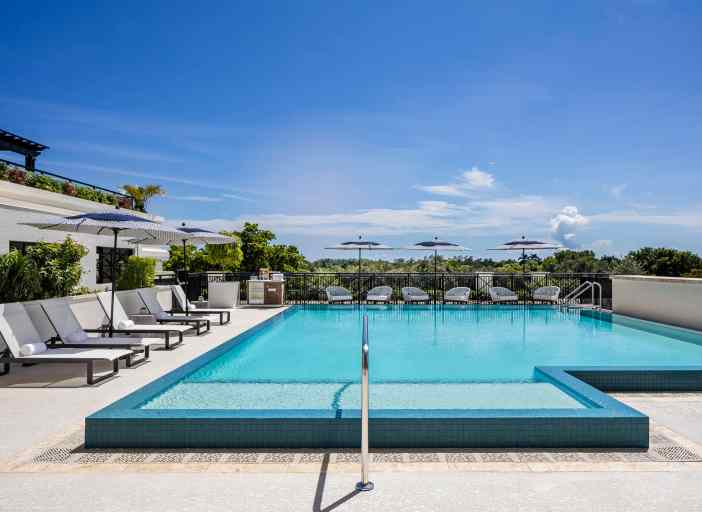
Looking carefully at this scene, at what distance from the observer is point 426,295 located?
16.4 m

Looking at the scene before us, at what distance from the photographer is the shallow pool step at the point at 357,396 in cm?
528

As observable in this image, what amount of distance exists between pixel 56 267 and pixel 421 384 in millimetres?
7532

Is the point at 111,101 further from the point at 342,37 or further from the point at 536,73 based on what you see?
the point at 536,73

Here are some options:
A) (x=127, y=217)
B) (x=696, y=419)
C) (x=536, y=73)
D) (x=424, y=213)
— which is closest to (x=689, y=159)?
(x=536, y=73)

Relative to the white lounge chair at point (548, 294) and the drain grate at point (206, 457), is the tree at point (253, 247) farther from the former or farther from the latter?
the drain grate at point (206, 457)

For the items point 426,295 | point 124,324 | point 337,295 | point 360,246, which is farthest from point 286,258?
point 124,324

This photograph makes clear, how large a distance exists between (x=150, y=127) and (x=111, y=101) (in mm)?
3413

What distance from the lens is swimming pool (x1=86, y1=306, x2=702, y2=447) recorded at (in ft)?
13.3

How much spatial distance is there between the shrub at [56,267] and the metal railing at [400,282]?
6639 mm

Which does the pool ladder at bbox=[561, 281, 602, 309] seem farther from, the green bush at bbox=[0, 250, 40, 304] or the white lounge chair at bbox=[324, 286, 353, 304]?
the green bush at bbox=[0, 250, 40, 304]

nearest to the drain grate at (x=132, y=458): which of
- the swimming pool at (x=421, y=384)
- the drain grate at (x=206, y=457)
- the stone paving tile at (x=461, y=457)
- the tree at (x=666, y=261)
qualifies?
the swimming pool at (x=421, y=384)

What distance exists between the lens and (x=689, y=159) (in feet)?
79.5

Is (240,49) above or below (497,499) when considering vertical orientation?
above

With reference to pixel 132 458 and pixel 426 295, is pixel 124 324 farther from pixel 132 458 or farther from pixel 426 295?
pixel 426 295
